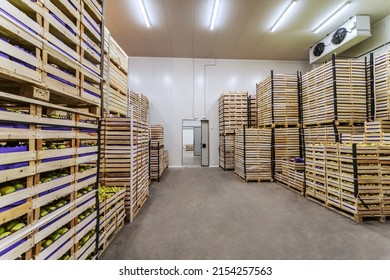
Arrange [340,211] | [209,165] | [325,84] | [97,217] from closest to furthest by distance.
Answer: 1. [97,217]
2. [340,211]
3. [325,84]
4. [209,165]

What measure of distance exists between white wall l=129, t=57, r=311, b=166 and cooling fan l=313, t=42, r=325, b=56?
3649mm

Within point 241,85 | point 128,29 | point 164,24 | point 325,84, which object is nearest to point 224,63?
point 241,85

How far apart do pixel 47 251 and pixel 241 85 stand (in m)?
13.5

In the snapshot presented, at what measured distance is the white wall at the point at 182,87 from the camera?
43.4ft

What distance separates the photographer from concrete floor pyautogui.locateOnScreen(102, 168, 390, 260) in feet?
10.5

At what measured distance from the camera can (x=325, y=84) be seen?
283 inches

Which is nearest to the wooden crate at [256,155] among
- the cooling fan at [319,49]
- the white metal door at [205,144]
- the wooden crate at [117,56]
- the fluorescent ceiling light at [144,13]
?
the white metal door at [205,144]

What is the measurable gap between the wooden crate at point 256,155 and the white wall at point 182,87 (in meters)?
4.75

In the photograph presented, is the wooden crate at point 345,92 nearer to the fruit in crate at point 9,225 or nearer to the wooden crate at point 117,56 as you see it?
the wooden crate at point 117,56

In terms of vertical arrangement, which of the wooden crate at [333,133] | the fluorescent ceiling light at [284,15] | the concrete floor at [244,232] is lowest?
the concrete floor at [244,232]

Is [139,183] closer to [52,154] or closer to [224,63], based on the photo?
[52,154]

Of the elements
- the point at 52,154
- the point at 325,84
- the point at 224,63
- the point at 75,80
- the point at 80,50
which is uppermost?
the point at 224,63

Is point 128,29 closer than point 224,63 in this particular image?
Yes

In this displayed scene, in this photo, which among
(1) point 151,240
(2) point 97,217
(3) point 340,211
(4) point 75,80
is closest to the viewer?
(4) point 75,80
